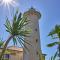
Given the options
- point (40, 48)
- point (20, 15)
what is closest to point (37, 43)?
point (40, 48)

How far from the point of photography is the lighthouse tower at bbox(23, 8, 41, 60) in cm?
3553

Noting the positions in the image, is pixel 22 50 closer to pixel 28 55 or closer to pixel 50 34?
pixel 28 55

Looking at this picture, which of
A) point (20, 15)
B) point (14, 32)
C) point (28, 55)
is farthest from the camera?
point (28, 55)

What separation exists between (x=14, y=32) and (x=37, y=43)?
18222mm

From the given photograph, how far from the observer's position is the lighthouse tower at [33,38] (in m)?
35.5

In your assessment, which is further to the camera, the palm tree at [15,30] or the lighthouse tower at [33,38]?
the lighthouse tower at [33,38]

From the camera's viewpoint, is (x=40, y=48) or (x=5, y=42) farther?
(x=40, y=48)

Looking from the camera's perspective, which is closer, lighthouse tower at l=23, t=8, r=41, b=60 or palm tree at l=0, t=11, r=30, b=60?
palm tree at l=0, t=11, r=30, b=60

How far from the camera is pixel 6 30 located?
19406 mm

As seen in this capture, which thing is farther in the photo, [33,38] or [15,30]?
[33,38]

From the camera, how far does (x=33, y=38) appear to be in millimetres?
37062

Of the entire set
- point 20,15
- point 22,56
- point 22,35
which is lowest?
point 22,56

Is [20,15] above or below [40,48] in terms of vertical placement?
above

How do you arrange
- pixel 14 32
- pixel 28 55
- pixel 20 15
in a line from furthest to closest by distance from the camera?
1. pixel 28 55
2. pixel 20 15
3. pixel 14 32
